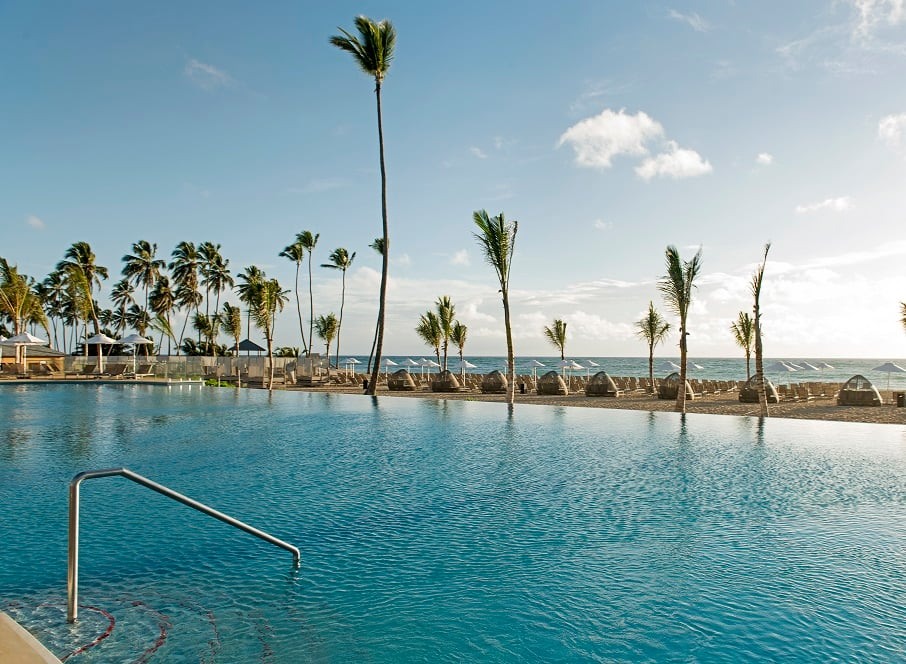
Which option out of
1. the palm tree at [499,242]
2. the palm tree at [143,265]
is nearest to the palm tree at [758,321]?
the palm tree at [499,242]

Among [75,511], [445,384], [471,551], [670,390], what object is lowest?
[471,551]

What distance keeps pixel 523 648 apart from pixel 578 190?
23681mm

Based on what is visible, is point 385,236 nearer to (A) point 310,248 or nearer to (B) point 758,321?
(B) point 758,321

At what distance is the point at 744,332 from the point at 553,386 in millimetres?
13874

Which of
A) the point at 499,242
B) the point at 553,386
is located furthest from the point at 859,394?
the point at 499,242

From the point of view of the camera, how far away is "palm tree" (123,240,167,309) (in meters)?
58.9

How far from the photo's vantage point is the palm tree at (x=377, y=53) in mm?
25875

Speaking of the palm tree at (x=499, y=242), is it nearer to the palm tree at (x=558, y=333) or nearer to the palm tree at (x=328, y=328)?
the palm tree at (x=558, y=333)

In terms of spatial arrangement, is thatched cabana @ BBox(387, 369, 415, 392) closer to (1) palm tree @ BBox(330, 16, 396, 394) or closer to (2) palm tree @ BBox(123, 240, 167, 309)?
(1) palm tree @ BBox(330, 16, 396, 394)

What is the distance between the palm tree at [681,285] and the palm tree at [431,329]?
23.6 meters

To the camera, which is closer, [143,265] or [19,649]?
[19,649]

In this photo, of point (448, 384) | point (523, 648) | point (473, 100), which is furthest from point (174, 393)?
point (523, 648)

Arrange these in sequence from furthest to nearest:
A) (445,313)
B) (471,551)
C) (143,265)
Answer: (143,265), (445,313), (471,551)

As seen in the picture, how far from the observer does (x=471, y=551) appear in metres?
5.99
